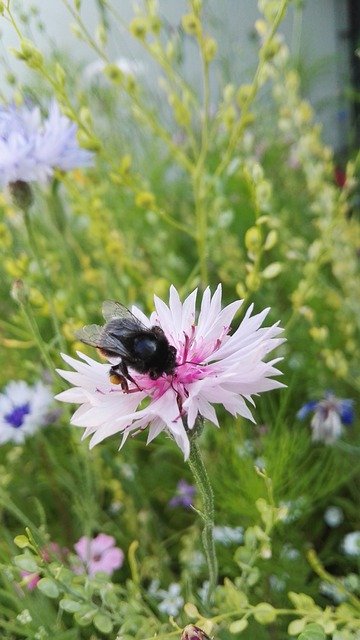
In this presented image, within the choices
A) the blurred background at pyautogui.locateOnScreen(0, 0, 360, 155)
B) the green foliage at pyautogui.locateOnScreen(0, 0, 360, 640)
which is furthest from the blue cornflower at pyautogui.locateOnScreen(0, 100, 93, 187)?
the blurred background at pyautogui.locateOnScreen(0, 0, 360, 155)

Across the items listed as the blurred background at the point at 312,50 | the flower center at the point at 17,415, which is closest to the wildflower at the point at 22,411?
the flower center at the point at 17,415

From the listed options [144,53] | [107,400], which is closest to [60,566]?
[107,400]

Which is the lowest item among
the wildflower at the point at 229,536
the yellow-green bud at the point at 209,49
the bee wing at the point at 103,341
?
the wildflower at the point at 229,536

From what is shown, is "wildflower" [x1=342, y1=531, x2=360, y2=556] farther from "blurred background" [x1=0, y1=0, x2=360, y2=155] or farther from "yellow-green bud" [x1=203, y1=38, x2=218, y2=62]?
"blurred background" [x1=0, y1=0, x2=360, y2=155]

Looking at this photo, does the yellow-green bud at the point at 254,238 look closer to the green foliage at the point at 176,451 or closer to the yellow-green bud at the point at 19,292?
the green foliage at the point at 176,451

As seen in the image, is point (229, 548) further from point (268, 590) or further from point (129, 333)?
point (129, 333)
